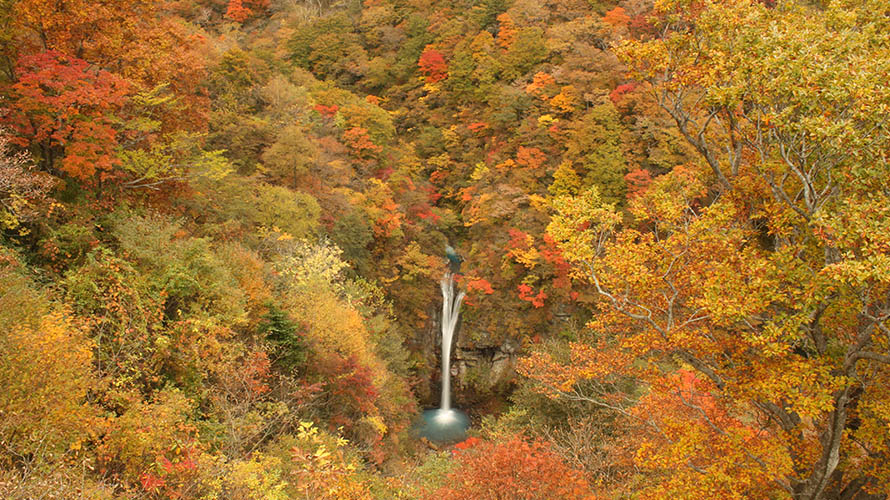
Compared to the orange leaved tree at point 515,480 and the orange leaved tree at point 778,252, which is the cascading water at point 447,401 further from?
the orange leaved tree at point 778,252

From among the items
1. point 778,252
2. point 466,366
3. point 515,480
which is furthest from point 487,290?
point 778,252

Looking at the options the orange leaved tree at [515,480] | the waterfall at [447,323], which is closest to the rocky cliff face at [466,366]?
the waterfall at [447,323]

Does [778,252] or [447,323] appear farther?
[447,323]

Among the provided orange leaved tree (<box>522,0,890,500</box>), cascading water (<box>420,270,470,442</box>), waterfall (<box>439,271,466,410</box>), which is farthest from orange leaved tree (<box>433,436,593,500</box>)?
waterfall (<box>439,271,466,410</box>)

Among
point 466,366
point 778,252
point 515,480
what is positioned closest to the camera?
point 778,252

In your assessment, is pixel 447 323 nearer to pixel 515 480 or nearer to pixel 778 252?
pixel 515 480

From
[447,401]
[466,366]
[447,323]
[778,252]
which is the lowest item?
[447,401]

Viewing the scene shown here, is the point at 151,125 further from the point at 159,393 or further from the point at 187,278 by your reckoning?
the point at 159,393

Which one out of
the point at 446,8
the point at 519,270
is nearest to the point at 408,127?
the point at 446,8
